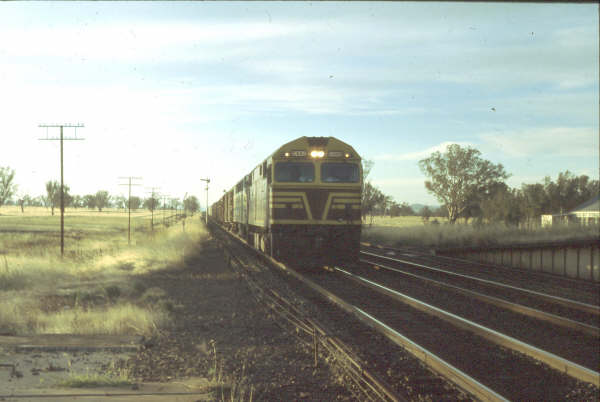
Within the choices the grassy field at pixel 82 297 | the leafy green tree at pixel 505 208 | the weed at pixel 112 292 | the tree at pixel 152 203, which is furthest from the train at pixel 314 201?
the tree at pixel 152 203

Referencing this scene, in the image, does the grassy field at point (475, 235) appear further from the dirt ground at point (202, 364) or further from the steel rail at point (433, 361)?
the dirt ground at point (202, 364)

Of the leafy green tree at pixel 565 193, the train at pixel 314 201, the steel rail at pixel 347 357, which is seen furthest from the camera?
the leafy green tree at pixel 565 193

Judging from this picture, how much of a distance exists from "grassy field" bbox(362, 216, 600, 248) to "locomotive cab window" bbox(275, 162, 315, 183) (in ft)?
36.4

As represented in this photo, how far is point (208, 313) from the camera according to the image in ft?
34.0

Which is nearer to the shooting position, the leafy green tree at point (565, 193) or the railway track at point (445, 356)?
the railway track at point (445, 356)

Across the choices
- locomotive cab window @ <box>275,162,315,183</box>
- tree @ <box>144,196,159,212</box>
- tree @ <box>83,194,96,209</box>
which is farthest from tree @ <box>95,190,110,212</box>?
locomotive cab window @ <box>275,162,315,183</box>

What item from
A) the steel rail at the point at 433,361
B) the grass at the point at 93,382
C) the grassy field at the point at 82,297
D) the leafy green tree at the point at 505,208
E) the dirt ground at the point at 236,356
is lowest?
the grassy field at the point at 82,297

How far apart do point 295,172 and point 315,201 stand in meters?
1.14

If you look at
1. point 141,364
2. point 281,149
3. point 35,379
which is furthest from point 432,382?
point 281,149

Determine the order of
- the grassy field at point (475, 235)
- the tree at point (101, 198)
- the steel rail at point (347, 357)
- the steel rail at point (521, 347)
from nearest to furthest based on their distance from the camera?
the steel rail at point (347, 357)
the steel rail at point (521, 347)
the grassy field at point (475, 235)
the tree at point (101, 198)

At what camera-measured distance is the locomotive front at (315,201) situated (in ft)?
53.0

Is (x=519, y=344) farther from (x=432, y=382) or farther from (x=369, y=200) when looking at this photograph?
(x=369, y=200)

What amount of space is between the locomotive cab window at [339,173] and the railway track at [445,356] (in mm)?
5790

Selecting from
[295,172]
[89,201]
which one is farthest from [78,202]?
[295,172]
